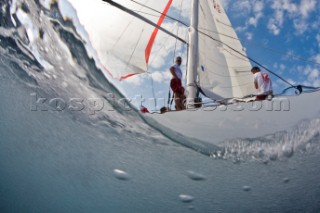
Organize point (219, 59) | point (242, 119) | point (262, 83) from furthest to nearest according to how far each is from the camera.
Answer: point (219, 59) < point (242, 119) < point (262, 83)

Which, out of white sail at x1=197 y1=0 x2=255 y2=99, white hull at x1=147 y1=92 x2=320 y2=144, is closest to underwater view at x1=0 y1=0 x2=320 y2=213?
white hull at x1=147 y1=92 x2=320 y2=144

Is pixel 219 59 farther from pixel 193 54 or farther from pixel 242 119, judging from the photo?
pixel 242 119

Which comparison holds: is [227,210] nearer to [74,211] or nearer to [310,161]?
[310,161]

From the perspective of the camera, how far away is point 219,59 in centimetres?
947

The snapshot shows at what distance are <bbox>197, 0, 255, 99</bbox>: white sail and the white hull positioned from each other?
77.3 inches

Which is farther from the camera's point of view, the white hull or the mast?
the mast

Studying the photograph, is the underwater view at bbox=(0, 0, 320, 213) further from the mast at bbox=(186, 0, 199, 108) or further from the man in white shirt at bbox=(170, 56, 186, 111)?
the mast at bbox=(186, 0, 199, 108)

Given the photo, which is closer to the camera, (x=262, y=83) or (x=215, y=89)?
(x=262, y=83)

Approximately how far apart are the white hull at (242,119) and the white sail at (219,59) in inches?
77.3

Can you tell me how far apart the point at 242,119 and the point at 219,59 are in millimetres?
4668

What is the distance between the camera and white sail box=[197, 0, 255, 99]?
8.35 m

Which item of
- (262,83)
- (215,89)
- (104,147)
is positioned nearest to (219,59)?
(215,89)

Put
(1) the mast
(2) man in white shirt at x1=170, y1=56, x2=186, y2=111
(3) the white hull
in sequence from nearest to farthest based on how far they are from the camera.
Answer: (2) man in white shirt at x1=170, y1=56, x2=186, y2=111 → (3) the white hull → (1) the mast

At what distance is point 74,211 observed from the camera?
49.7ft
